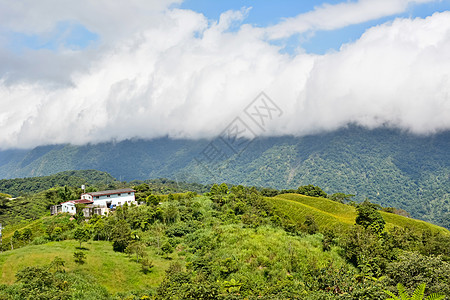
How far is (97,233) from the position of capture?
3528 centimetres

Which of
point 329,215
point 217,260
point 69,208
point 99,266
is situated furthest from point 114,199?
point 329,215

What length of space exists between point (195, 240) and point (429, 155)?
20394 cm

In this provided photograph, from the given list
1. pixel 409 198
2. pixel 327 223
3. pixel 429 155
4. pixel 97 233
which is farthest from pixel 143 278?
pixel 429 155

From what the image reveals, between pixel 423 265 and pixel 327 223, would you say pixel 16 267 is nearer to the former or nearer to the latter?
pixel 423 265

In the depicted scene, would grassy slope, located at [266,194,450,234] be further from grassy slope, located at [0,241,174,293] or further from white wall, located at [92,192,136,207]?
grassy slope, located at [0,241,174,293]

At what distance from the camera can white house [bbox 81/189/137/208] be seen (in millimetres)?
54997

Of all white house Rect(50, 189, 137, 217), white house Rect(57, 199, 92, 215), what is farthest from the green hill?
white house Rect(50, 189, 137, 217)

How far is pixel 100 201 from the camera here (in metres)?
55.3

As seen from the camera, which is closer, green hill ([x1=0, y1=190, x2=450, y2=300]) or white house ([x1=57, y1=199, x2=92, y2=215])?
green hill ([x1=0, y1=190, x2=450, y2=300])

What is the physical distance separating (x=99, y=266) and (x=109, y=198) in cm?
3113

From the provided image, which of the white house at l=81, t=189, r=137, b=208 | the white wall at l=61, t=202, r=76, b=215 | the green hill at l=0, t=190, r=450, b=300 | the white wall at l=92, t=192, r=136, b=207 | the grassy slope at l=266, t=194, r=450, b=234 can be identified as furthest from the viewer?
the white wall at l=92, t=192, r=136, b=207

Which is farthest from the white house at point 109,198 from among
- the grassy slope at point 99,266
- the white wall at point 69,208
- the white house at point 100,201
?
the grassy slope at point 99,266

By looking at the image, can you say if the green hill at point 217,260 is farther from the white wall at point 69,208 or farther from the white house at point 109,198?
the white house at point 109,198

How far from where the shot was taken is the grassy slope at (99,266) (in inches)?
968
